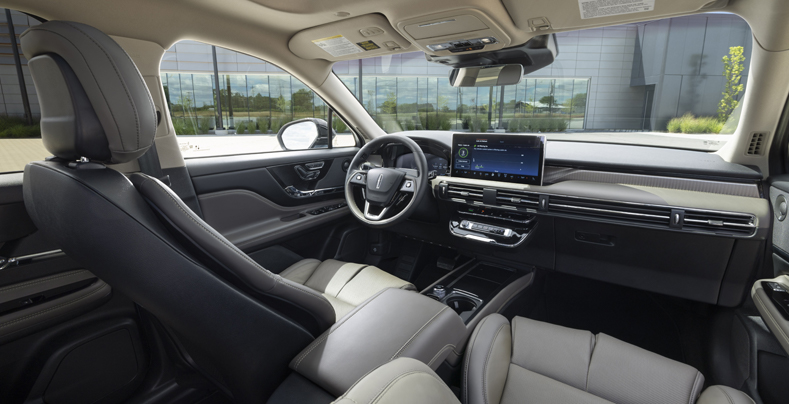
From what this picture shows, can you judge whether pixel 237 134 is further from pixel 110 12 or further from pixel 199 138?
pixel 110 12

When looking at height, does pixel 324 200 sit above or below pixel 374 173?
below

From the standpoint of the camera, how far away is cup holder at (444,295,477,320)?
192 cm

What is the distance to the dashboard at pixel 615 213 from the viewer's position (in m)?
1.74

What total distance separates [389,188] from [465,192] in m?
0.47

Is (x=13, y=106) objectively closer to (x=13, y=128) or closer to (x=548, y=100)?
(x=13, y=128)

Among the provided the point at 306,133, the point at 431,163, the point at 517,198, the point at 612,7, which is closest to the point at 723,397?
the point at 517,198

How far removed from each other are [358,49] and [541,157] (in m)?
1.41

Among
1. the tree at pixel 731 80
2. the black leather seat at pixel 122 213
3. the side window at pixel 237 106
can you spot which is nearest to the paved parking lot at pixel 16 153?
the side window at pixel 237 106

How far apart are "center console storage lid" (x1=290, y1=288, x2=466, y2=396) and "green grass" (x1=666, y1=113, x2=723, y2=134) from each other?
6.13 feet

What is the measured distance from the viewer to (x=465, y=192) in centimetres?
238

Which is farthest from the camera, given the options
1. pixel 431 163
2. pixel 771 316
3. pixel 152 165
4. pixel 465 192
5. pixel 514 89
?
pixel 514 89

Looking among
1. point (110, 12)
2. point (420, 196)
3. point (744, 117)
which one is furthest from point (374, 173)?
point (744, 117)

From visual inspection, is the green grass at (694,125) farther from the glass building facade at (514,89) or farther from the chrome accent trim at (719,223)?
the chrome accent trim at (719,223)

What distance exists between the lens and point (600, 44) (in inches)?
110
